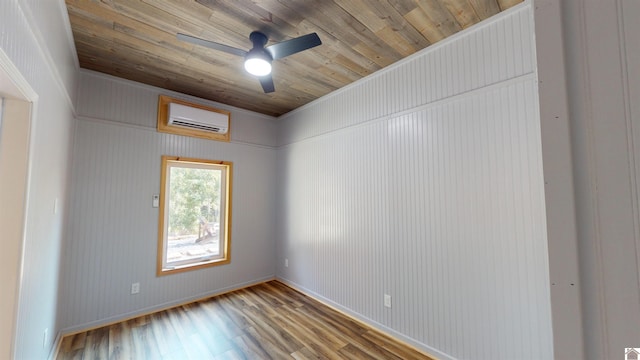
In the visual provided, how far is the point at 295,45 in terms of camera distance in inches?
75.8

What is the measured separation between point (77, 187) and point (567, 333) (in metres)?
3.74

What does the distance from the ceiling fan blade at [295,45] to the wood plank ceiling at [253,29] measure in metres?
0.21

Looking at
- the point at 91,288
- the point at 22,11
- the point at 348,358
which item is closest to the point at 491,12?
the point at 22,11

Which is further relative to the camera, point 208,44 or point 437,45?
point 437,45

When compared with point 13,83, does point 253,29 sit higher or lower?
higher

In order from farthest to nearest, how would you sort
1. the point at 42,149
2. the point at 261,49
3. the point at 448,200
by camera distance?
the point at 448,200
the point at 261,49
the point at 42,149

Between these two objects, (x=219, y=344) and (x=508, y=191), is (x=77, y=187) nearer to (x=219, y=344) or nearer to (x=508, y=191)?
(x=219, y=344)

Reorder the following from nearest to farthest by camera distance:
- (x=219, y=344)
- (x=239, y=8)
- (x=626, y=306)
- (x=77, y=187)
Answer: (x=626, y=306)
(x=239, y=8)
(x=219, y=344)
(x=77, y=187)

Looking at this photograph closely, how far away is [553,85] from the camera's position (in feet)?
1.65

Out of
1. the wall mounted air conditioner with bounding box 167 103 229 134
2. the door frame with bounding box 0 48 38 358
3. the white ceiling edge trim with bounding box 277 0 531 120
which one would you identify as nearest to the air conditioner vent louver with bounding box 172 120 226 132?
the wall mounted air conditioner with bounding box 167 103 229 134

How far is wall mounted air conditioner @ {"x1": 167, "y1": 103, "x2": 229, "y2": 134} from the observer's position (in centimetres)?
318

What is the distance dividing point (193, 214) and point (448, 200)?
3228 mm

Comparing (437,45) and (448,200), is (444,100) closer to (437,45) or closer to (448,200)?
(437,45)

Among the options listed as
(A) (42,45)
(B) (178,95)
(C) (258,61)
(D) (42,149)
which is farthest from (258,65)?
(B) (178,95)
